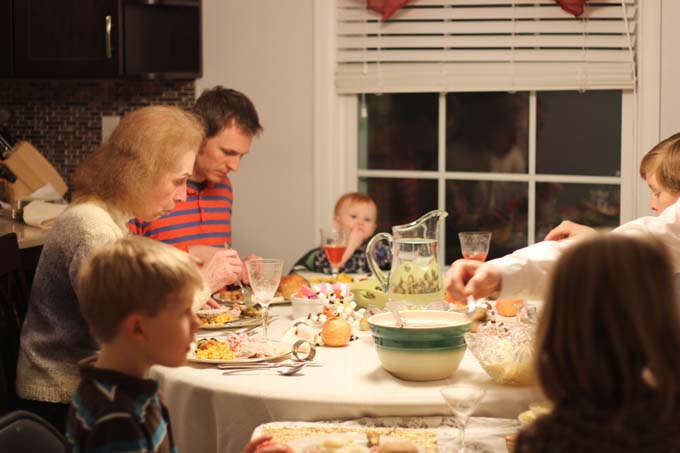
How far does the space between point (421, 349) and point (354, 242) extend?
66.4 inches

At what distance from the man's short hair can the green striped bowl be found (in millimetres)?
1411

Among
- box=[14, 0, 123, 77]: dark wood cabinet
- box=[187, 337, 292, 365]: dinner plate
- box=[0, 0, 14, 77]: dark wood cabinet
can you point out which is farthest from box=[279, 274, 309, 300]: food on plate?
box=[0, 0, 14, 77]: dark wood cabinet

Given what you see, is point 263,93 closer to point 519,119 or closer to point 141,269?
point 519,119

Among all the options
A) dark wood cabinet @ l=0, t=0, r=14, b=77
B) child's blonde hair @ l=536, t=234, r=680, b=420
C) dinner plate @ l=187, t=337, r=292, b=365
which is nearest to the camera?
child's blonde hair @ l=536, t=234, r=680, b=420

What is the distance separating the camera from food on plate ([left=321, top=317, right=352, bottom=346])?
229cm

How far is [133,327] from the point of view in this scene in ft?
4.66

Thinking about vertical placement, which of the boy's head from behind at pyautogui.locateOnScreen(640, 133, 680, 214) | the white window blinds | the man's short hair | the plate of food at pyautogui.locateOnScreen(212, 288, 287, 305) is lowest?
the plate of food at pyautogui.locateOnScreen(212, 288, 287, 305)

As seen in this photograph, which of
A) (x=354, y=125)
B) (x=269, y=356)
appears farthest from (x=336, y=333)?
(x=354, y=125)

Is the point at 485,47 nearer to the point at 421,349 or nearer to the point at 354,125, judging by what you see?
the point at 354,125

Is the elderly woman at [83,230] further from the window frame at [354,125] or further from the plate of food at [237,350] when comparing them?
the window frame at [354,125]

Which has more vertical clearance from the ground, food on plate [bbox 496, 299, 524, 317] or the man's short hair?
the man's short hair

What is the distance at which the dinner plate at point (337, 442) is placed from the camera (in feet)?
5.24

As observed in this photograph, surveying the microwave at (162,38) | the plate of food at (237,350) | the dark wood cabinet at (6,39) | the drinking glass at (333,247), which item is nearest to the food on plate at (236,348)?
the plate of food at (237,350)

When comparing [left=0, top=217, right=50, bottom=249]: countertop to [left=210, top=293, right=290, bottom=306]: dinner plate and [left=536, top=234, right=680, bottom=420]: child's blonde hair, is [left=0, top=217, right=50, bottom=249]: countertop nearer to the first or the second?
[left=210, top=293, right=290, bottom=306]: dinner plate
